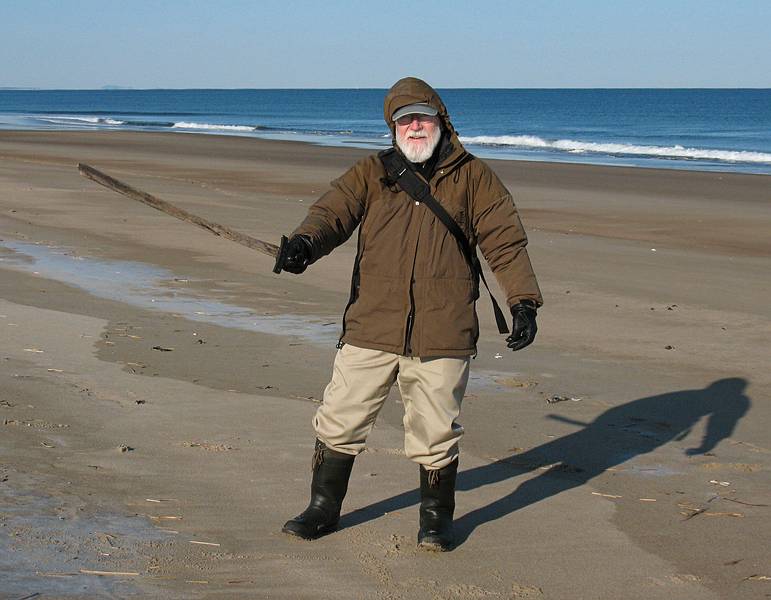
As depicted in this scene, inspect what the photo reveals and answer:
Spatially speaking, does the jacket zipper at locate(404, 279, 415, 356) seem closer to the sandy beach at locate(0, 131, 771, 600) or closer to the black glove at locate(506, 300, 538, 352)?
the black glove at locate(506, 300, 538, 352)

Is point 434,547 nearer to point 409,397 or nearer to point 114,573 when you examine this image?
point 409,397

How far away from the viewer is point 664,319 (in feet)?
32.8

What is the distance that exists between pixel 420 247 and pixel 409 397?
1.87ft

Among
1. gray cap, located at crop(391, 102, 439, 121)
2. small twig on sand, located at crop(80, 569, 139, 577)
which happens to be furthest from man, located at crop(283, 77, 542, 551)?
small twig on sand, located at crop(80, 569, 139, 577)

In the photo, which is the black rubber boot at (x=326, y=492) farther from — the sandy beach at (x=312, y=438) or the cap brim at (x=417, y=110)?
the cap brim at (x=417, y=110)

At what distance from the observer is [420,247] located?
449cm

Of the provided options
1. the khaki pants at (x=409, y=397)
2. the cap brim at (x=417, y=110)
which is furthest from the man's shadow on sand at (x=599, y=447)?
the cap brim at (x=417, y=110)

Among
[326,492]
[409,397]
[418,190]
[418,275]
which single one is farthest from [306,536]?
[418,190]

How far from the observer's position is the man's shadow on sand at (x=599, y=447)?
5164 mm

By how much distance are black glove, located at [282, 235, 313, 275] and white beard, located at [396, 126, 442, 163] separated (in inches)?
18.9

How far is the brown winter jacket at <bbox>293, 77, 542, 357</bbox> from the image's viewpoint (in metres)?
4.49

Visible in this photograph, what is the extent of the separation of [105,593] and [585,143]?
48675mm

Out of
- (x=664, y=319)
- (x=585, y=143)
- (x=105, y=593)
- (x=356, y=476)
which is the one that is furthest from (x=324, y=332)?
(x=585, y=143)

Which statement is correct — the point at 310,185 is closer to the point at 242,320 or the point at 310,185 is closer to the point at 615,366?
the point at 242,320
